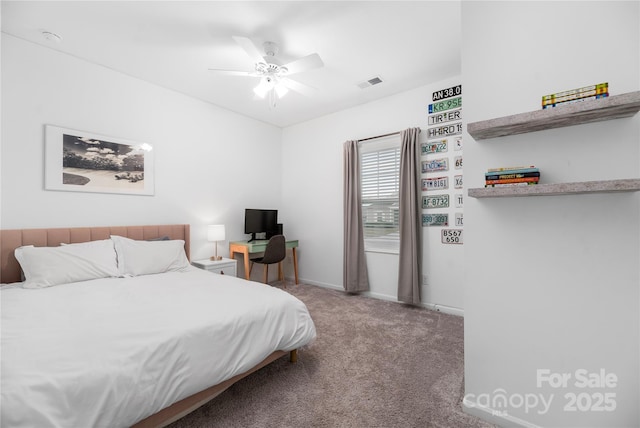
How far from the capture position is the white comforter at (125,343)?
1072 millimetres

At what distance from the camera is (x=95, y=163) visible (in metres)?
3.01

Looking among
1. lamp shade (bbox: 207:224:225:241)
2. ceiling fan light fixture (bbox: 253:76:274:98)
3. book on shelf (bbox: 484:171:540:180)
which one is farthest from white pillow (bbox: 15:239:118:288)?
book on shelf (bbox: 484:171:540:180)

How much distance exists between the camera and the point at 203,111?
3.97 m

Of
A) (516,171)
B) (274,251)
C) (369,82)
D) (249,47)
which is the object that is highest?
(369,82)

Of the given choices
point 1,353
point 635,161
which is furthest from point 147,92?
point 635,161

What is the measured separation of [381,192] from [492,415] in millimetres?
2844

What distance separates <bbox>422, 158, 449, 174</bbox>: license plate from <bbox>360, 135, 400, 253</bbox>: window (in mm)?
405

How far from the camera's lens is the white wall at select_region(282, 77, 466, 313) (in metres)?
3.42

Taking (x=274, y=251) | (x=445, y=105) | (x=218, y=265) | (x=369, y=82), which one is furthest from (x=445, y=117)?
(x=218, y=265)

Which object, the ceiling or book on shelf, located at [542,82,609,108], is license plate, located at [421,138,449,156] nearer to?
the ceiling

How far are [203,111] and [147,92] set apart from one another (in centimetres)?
72

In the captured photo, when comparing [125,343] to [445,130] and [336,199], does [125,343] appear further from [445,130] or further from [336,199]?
[445,130]

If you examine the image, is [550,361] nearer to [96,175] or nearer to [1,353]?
[1,353]

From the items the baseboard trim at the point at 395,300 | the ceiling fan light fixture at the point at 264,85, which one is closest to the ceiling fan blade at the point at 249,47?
the ceiling fan light fixture at the point at 264,85
